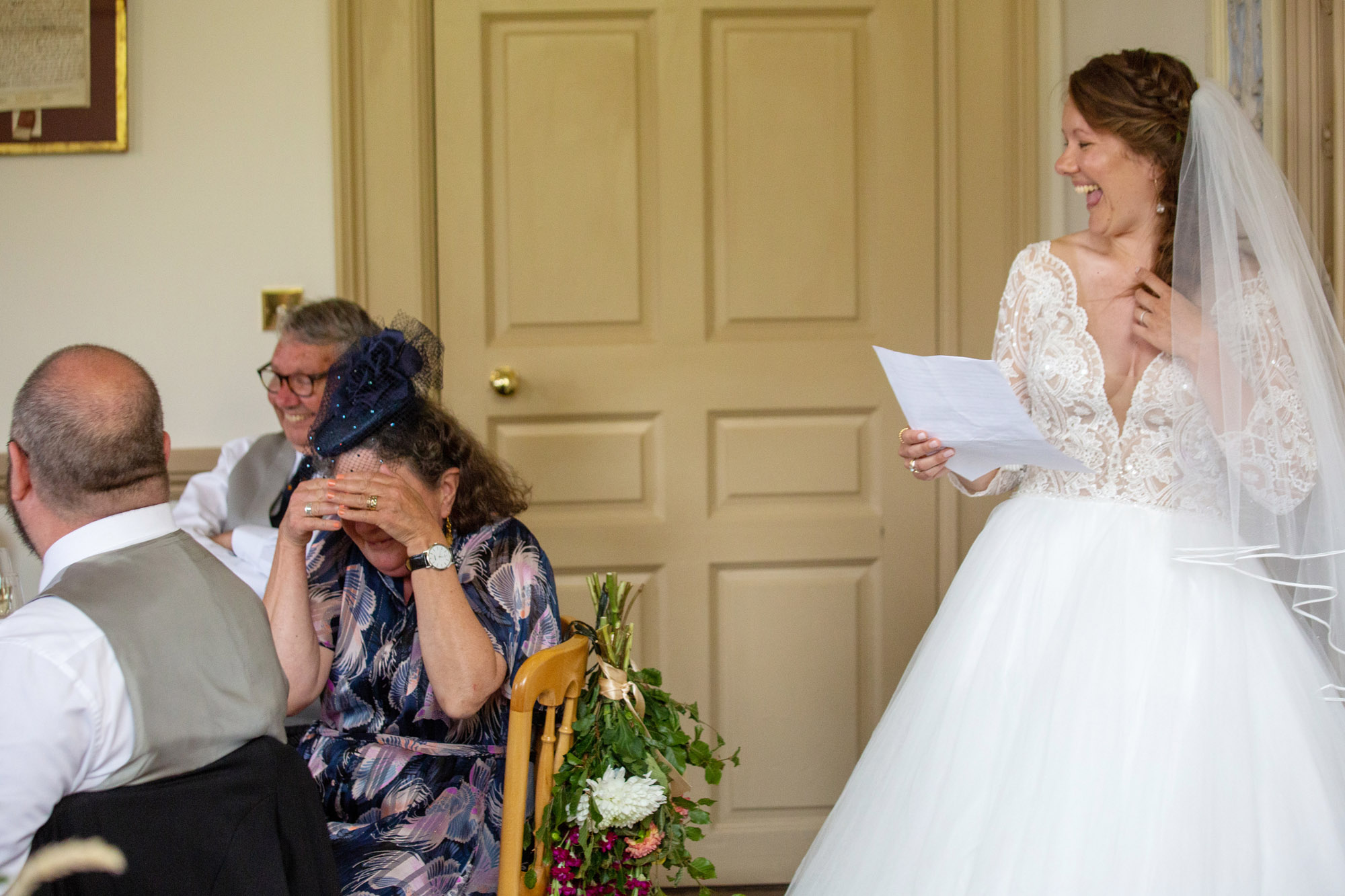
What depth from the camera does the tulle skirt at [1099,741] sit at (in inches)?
49.1

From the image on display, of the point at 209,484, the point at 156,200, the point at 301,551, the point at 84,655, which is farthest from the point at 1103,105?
the point at 156,200

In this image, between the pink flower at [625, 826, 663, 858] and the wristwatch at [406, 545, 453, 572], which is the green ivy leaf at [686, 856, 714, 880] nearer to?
the pink flower at [625, 826, 663, 858]

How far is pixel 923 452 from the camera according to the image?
157 cm

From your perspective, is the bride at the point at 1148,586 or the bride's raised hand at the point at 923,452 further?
the bride's raised hand at the point at 923,452

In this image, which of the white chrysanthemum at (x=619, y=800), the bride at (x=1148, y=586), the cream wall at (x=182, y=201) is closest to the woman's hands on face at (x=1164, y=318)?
the bride at (x=1148, y=586)

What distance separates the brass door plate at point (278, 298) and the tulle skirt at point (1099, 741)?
1749 millimetres

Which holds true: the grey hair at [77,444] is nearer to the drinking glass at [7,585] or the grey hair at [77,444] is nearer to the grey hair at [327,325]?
the drinking glass at [7,585]

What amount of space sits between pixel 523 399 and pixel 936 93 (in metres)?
1.30

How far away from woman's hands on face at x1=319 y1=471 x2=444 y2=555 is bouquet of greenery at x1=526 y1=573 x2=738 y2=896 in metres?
0.32

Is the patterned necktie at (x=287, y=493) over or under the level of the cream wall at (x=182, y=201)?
under

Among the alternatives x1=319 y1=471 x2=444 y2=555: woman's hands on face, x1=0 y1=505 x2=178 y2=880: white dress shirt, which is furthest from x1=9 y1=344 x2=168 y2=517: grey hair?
x1=319 y1=471 x2=444 y2=555: woman's hands on face

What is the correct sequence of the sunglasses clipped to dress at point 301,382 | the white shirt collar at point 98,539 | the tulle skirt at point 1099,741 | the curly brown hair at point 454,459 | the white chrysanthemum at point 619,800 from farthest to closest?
the sunglasses clipped to dress at point 301,382 < the curly brown hair at point 454,459 < the white chrysanthemum at point 619,800 < the tulle skirt at point 1099,741 < the white shirt collar at point 98,539

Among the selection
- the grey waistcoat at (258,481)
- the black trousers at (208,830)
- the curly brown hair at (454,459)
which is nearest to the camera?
the black trousers at (208,830)

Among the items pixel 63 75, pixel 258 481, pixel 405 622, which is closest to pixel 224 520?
pixel 258 481
